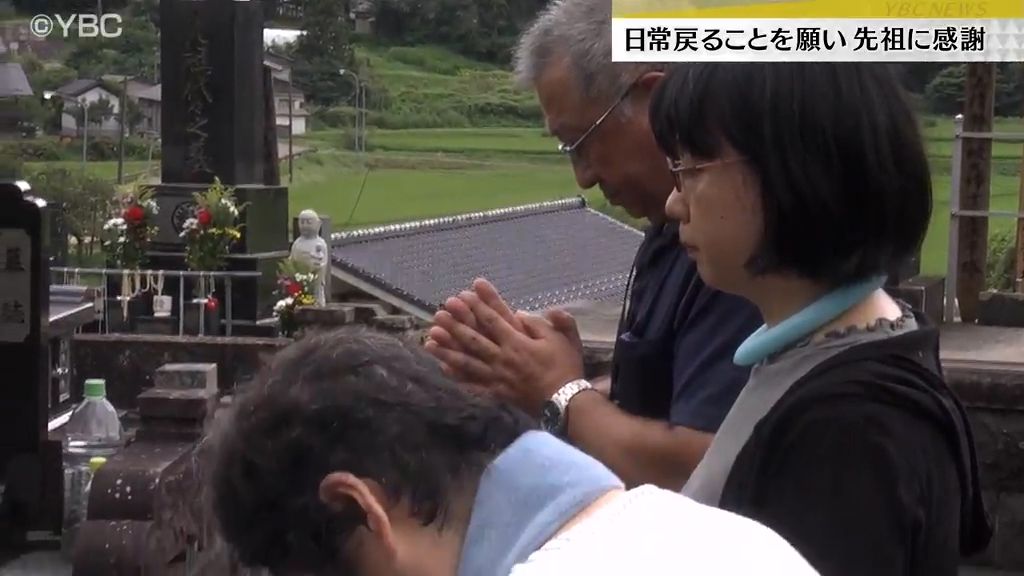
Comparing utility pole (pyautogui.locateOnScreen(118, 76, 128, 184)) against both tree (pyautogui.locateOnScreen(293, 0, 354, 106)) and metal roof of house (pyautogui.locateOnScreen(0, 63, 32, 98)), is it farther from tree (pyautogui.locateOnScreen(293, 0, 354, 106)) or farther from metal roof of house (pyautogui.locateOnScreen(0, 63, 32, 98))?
tree (pyautogui.locateOnScreen(293, 0, 354, 106))

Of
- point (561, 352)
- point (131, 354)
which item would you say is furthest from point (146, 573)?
point (131, 354)

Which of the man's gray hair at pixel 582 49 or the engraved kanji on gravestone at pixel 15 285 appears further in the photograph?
the engraved kanji on gravestone at pixel 15 285

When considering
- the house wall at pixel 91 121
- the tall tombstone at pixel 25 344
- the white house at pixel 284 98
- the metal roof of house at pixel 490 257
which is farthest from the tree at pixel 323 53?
the tall tombstone at pixel 25 344

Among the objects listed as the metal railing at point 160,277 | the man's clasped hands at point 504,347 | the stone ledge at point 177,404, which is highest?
the man's clasped hands at point 504,347

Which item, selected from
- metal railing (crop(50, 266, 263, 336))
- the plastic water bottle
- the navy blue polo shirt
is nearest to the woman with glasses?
the navy blue polo shirt

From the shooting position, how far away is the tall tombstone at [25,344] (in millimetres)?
6198

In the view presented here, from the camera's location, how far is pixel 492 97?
480 cm

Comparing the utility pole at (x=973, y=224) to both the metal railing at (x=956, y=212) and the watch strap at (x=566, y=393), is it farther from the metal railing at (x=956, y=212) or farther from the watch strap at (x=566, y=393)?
the watch strap at (x=566, y=393)

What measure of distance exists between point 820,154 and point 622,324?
0.57 meters

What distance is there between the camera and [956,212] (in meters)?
5.12

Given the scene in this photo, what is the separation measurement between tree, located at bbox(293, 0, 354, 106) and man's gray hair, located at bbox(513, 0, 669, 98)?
10.5ft

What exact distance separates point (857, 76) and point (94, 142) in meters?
9.25

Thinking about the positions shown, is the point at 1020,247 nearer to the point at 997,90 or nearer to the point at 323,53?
the point at 997,90

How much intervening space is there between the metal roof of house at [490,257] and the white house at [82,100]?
1.63m
